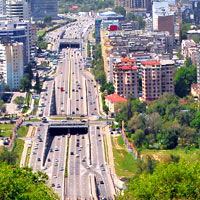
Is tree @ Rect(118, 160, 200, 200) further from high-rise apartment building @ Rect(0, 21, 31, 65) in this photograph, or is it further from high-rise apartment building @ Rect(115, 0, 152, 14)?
high-rise apartment building @ Rect(115, 0, 152, 14)

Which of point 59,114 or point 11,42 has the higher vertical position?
point 11,42

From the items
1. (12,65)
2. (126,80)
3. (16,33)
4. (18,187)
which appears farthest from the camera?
(16,33)

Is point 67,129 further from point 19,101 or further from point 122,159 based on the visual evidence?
point 122,159

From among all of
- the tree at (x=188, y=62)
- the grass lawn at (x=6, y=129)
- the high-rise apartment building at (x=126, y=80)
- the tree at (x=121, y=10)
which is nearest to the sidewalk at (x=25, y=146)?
the grass lawn at (x=6, y=129)

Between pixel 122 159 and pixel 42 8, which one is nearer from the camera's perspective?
pixel 122 159

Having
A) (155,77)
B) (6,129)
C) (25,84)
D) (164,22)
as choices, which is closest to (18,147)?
(6,129)

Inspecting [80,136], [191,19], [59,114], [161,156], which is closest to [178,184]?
[161,156]

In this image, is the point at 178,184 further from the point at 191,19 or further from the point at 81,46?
the point at 191,19
